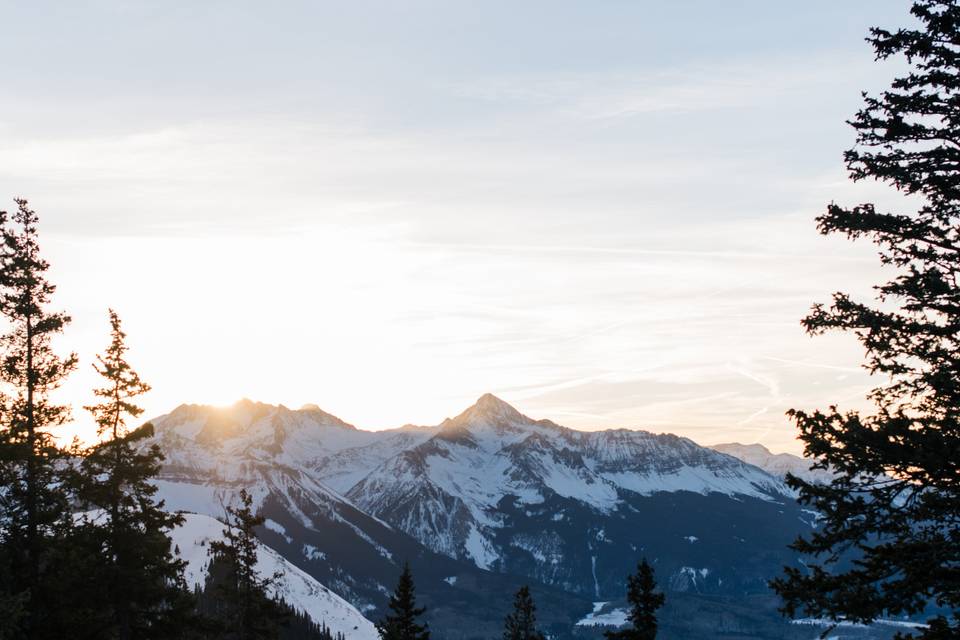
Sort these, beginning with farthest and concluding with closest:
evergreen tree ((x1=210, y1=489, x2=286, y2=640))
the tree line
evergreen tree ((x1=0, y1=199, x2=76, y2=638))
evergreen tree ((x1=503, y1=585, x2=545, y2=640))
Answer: evergreen tree ((x1=503, y1=585, x2=545, y2=640)) → the tree line → evergreen tree ((x1=210, y1=489, x2=286, y2=640)) → evergreen tree ((x1=0, y1=199, x2=76, y2=638))

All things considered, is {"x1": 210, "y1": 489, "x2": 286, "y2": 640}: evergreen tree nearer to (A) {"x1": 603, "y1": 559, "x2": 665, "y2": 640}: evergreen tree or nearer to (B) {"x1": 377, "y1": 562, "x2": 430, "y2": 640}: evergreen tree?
(B) {"x1": 377, "y1": 562, "x2": 430, "y2": 640}: evergreen tree

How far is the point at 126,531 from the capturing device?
37.0m

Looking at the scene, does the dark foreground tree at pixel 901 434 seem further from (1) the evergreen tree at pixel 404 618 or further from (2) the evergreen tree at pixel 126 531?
(1) the evergreen tree at pixel 404 618

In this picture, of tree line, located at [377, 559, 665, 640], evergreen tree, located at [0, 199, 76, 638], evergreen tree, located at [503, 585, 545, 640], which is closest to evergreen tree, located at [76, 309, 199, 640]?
evergreen tree, located at [0, 199, 76, 638]

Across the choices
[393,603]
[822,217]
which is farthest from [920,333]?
[393,603]

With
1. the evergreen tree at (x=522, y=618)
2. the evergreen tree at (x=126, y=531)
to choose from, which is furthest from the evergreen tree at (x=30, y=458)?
the evergreen tree at (x=522, y=618)

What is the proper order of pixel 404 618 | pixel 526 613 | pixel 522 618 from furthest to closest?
pixel 522 618, pixel 526 613, pixel 404 618

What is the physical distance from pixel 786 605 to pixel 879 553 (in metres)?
1.84

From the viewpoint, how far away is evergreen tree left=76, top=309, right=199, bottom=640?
36469 millimetres

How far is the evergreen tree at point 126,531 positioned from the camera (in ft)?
120

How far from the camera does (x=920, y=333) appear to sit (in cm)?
1700

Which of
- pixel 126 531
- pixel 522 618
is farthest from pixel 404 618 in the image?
pixel 126 531

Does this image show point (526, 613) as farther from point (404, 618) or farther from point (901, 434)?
point (901, 434)

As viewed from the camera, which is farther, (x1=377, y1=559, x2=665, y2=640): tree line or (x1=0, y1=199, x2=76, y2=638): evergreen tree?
(x1=377, y1=559, x2=665, y2=640): tree line
